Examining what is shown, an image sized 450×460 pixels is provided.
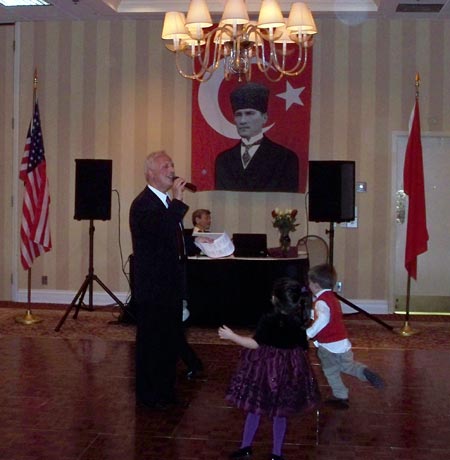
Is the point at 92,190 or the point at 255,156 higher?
the point at 255,156

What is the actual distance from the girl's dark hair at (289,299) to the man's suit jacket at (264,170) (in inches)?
193

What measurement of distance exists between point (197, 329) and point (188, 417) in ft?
9.75

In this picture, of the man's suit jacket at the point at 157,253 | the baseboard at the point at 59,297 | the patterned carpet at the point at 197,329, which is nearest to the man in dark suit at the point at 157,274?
the man's suit jacket at the point at 157,253

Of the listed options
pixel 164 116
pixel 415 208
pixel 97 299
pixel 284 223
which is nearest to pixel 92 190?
pixel 164 116

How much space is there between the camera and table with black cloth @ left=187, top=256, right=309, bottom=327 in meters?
7.46

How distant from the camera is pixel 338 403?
198 inches

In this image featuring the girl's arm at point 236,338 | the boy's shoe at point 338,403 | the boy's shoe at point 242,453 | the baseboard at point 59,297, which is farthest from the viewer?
the baseboard at point 59,297

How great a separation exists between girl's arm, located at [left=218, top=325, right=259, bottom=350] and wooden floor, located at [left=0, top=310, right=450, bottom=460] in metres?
0.63

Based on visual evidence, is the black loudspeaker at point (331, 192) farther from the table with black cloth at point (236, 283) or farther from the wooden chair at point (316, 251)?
the table with black cloth at point (236, 283)

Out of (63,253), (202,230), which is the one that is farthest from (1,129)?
(202,230)

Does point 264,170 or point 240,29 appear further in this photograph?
point 264,170

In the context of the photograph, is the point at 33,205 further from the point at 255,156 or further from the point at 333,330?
the point at 333,330

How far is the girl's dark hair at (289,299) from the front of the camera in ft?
12.7

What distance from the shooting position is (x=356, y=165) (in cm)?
879
